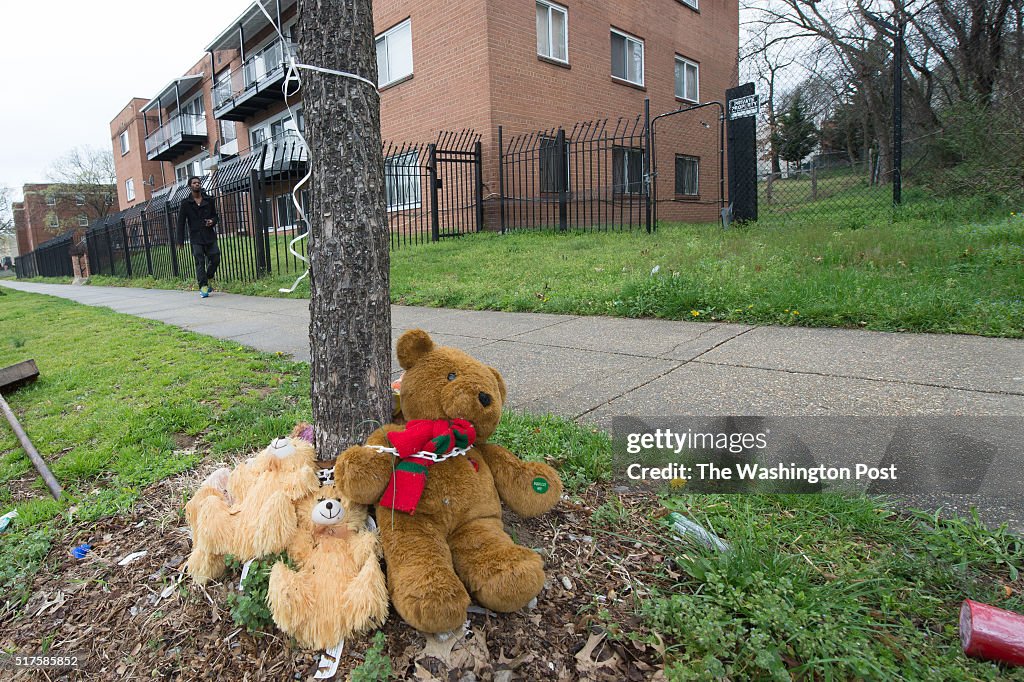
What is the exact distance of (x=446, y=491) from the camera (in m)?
1.63

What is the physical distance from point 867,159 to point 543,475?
32.2 feet

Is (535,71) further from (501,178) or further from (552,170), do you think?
(501,178)

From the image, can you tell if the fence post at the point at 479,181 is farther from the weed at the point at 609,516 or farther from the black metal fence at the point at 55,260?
the black metal fence at the point at 55,260

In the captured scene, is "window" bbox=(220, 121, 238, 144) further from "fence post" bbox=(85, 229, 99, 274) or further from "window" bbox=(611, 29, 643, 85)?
"window" bbox=(611, 29, 643, 85)

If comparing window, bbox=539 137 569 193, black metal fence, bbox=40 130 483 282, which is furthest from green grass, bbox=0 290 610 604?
window, bbox=539 137 569 193

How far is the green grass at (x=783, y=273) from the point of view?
4.20 metres

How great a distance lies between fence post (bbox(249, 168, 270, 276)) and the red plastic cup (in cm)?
1017

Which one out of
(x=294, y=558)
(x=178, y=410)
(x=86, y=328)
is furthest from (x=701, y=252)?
(x=86, y=328)

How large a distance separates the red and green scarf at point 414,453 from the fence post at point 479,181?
10.8 m

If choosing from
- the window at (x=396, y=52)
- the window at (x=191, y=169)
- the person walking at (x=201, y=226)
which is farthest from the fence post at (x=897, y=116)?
the window at (x=191, y=169)

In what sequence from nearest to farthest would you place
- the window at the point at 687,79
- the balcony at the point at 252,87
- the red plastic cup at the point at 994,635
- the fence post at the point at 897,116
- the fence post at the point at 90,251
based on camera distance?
the red plastic cup at the point at 994,635, the fence post at the point at 897,116, the window at the point at 687,79, the fence post at the point at 90,251, the balcony at the point at 252,87

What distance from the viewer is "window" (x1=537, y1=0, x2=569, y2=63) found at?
518 inches

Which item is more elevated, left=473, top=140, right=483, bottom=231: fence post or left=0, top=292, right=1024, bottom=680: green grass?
left=473, top=140, right=483, bottom=231: fence post

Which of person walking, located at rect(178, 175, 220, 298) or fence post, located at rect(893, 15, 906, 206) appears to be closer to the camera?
fence post, located at rect(893, 15, 906, 206)
